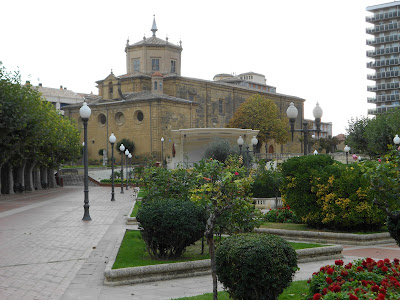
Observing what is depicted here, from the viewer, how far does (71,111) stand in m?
68.5

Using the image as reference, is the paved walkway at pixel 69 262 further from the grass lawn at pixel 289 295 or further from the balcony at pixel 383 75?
the balcony at pixel 383 75

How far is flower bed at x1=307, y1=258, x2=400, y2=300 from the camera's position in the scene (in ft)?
17.5

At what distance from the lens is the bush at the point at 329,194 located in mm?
13328

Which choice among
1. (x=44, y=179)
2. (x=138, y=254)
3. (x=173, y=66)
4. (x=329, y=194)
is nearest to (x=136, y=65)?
(x=173, y=66)

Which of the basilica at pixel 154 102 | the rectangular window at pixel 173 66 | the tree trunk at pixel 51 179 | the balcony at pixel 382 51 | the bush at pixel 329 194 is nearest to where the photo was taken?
the bush at pixel 329 194

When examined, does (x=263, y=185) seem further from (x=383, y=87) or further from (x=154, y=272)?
(x=383, y=87)

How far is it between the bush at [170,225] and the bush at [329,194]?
16.1 ft

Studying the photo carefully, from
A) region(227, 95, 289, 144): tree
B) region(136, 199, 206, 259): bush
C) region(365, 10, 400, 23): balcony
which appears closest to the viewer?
region(136, 199, 206, 259): bush

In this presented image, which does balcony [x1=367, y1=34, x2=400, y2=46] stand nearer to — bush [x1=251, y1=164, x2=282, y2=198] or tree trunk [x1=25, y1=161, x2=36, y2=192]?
tree trunk [x1=25, y1=161, x2=36, y2=192]

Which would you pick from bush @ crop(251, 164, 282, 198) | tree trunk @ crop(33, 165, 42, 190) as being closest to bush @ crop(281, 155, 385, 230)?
bush @ crop(251, 164, 282, 198)

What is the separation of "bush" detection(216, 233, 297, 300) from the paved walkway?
5.89 feet

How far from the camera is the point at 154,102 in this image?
6025 centimetres

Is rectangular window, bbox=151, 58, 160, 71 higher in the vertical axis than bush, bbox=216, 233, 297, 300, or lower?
higher

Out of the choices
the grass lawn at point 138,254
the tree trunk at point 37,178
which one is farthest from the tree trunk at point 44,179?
the grass lawn at point 138,254
